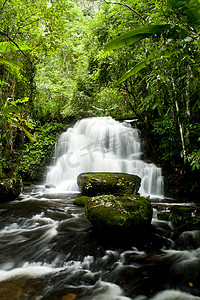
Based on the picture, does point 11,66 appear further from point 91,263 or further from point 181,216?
point 181,216

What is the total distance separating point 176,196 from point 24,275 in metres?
5.14

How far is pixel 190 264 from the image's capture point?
93.7 inches

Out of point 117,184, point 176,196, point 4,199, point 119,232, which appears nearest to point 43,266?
point 119,232

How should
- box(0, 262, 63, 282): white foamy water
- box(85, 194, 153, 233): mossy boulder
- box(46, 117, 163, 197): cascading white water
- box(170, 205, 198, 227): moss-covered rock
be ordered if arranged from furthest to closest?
1. box(46, 117, 163, 197): cascading white water
2. box(170, 205, 198, 227): moss-covered rock
3. box(85, 194, 153, 233): mossy boulder
4. box(0, 262, 63, 282): white foamy water

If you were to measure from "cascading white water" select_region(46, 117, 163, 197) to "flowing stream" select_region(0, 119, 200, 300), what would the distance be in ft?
10.1

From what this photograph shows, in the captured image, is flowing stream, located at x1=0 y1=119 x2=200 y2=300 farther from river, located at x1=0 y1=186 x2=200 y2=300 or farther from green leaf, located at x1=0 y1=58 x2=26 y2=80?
green leaf, located at x1=0 y1=58 x2=26 y2=80

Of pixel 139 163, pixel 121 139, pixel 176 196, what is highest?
pixel 121 139

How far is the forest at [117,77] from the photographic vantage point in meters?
1.89

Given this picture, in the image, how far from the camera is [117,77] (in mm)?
6539

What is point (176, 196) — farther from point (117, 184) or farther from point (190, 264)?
point (190, 264)

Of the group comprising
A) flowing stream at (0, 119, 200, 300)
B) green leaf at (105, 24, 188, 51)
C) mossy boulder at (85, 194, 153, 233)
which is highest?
green leaf at (105, 24, 188, 51)

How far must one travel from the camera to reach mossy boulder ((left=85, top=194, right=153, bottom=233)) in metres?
2.82

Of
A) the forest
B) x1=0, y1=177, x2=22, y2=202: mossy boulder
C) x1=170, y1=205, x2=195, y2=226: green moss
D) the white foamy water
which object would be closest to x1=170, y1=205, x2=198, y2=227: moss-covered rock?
x1=170, y1=205, x2=195, y2=226: green moss

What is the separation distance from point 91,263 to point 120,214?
32.3 inches
